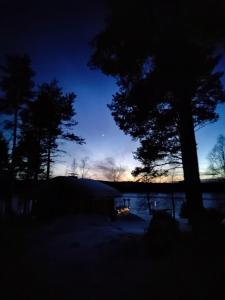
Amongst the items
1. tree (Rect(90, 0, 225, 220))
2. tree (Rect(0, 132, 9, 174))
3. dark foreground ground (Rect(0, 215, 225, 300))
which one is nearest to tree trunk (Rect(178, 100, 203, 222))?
tree (Rect(90, 0, 225, 220))

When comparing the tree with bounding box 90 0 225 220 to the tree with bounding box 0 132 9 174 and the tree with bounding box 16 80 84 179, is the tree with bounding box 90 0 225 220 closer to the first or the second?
the tree with bounding box 16 80 84 179

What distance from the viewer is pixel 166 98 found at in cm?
1145

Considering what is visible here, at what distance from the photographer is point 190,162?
1072cm

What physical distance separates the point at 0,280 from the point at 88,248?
3.85m

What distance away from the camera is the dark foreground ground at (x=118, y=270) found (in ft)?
18.5

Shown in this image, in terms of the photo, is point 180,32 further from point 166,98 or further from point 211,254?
point 211,254

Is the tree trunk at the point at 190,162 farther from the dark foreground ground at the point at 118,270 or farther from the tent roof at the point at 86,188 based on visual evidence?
the tent roof at the point at 86,188

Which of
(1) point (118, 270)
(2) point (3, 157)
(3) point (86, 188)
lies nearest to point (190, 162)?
(1) point (118, 270)

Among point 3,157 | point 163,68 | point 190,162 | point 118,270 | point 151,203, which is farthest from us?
point 151,203

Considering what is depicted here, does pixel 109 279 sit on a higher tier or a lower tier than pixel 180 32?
lower

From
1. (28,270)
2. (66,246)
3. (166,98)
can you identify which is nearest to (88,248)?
(66,246)

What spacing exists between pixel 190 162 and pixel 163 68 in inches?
167

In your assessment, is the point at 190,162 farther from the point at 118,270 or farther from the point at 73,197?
the point at 73,197

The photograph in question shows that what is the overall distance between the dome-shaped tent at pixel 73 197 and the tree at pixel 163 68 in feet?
36.3
